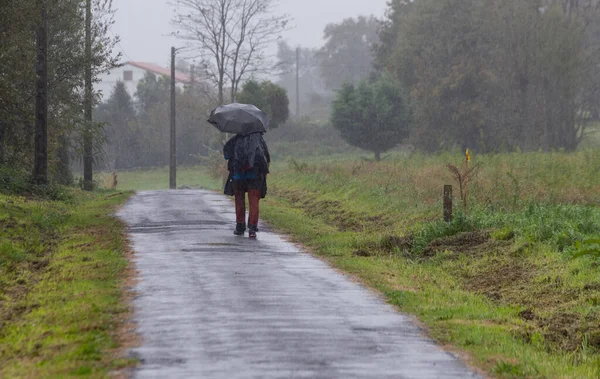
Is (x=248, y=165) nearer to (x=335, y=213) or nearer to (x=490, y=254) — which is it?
(x=490, y=254)

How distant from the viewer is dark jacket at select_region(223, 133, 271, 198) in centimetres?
1597

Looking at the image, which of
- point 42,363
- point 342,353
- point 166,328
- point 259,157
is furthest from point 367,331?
point 259,157

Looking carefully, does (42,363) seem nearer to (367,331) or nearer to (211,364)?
(211,364)

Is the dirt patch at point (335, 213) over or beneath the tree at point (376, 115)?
beneath

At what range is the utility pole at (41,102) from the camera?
88.2 feet

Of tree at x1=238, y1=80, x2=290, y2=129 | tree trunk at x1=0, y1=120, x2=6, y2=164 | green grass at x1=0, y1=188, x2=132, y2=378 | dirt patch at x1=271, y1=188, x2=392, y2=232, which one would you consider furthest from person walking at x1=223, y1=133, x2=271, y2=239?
tree at x1=238, y1=80, x2=290, y2=129

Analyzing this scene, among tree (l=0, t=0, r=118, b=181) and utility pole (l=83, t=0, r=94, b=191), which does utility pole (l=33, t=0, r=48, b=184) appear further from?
utility pole (l=83, t=0, r=94, b=191)

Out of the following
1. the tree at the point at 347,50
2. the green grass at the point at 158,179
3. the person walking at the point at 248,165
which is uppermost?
the tree at the point at 347,50

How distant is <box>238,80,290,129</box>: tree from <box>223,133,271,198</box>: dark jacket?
4916 cm

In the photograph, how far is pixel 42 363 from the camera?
23.4 feet

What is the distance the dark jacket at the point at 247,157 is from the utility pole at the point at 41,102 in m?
12.9

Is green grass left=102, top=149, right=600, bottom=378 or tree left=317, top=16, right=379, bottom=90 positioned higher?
tree left=317, top=16, right=379, bottom=90

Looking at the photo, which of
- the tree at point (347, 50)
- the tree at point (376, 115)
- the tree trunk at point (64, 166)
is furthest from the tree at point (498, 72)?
the tree at point (347, 50)

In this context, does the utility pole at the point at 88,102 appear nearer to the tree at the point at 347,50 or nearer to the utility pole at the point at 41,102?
the utility pole at the point at 41,102
